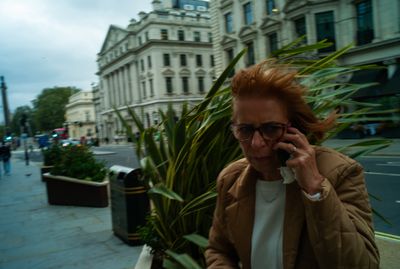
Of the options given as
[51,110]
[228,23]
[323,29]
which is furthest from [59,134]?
[51,110]

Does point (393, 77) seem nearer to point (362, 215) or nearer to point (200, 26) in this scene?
point (362, 215)

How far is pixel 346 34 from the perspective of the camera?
22.0 meters

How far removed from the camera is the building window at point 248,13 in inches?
1122

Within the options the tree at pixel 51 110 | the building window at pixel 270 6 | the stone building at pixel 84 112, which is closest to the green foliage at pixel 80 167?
the building window at pixel 270 6

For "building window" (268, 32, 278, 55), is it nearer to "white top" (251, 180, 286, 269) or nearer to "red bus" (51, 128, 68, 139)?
"red bus" (51, 128, 68, 139)

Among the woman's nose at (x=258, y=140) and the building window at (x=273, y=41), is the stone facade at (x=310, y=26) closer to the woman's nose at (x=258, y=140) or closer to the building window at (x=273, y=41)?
the building window at (x=273, y=41)

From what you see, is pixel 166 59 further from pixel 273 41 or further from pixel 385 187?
pixel 385 187

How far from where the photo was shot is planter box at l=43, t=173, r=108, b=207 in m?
7.52

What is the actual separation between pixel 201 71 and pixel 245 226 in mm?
57322

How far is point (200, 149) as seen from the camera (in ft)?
8.36

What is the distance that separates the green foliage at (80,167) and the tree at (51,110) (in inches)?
4390

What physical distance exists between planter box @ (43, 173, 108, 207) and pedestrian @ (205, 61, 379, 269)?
6203 mm

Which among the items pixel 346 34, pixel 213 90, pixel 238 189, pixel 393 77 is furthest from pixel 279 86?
pixel 346 34

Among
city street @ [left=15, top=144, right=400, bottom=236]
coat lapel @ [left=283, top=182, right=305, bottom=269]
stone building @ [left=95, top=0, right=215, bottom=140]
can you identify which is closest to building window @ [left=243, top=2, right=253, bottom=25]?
city street @ [left=15, top=144, right=400, bottom=236]
